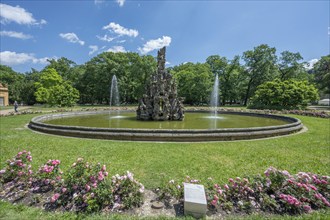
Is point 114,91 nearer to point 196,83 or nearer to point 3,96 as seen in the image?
point 196,83

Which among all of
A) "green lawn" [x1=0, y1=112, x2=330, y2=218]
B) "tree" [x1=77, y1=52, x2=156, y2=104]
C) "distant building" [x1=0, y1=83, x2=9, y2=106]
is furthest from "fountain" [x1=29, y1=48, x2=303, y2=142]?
"distant building" [x1=0, y1=83, x2=9, y2=106]

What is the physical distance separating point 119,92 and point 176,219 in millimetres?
46939

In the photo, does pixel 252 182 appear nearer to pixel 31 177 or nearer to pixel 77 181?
pixel 77 181

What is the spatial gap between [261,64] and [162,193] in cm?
4994

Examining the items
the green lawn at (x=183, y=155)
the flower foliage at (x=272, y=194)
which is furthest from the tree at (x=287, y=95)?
the flower foliage at (x=272, y=194)

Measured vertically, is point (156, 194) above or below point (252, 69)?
below

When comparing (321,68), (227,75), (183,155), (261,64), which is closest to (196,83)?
(227,75)

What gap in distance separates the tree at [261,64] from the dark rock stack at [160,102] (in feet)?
124

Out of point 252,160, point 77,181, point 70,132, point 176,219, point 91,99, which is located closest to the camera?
point 176,219

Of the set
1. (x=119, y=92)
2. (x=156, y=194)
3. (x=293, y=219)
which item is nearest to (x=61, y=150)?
(x=156, y=194)

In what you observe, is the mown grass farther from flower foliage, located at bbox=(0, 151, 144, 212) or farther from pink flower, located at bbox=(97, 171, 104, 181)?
pink flower, located at bbox=(97, 171, 104, 181)

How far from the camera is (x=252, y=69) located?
1880 inches

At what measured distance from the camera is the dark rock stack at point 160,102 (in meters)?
16.0

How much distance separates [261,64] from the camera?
45.5 meters
